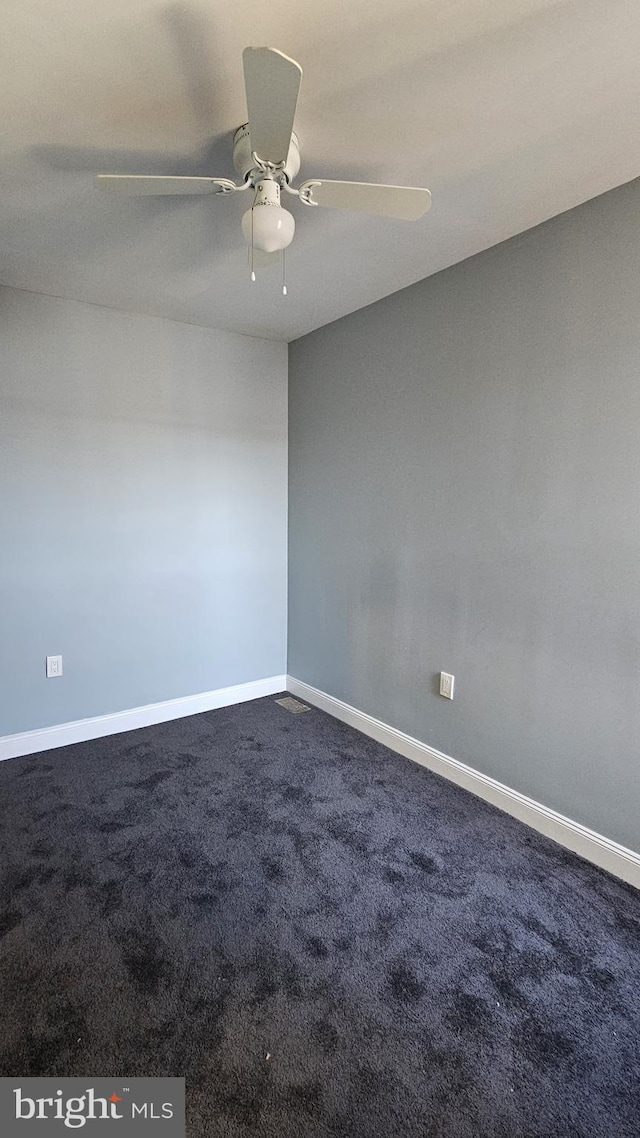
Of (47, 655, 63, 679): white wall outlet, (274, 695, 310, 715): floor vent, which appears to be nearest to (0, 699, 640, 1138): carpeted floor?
(47, 655, 63, 679): white wall outlet

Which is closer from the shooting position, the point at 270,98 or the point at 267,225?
the point at 270,98

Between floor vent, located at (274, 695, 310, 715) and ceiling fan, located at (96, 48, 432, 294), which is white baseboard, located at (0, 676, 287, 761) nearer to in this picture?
floor vent, located at (274, 695, 310, 715)

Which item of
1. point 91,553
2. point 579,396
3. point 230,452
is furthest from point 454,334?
point 91,553

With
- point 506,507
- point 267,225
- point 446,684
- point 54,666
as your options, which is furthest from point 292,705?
point 267,225

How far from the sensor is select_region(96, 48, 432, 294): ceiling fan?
48.2 inches

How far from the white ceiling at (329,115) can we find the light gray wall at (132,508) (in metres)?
0.65

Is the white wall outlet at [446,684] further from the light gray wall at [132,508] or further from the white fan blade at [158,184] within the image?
the white fan blade at [158,184]

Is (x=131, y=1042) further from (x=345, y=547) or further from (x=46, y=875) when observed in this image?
(x=345, y=547)

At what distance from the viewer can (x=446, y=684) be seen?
2.53 m

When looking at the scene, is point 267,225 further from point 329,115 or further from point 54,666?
point 54,666

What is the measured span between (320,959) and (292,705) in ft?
6.50

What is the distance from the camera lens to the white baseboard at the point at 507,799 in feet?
6.13

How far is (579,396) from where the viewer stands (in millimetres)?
1912

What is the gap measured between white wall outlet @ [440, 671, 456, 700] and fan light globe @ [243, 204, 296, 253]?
1.93m
